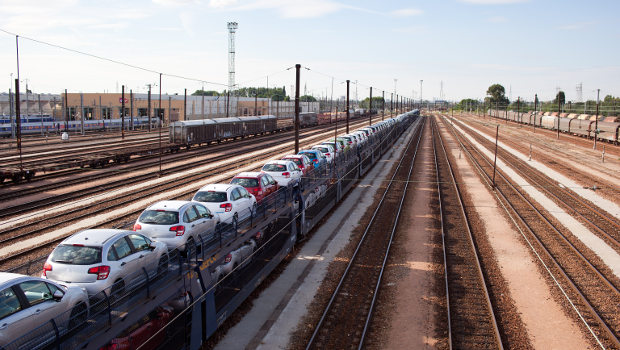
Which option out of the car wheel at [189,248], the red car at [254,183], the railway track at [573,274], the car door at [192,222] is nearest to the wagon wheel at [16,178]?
the red car at [254,183]

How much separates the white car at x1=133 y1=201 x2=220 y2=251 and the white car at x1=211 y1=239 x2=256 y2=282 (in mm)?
739

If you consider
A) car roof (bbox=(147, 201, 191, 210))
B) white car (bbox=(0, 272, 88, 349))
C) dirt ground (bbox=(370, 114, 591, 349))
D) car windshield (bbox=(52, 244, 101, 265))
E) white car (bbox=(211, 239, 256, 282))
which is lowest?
dirt ground (bbox=(370, 114, 591, 349))

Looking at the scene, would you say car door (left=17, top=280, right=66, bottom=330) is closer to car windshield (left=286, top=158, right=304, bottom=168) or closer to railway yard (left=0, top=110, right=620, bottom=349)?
railway yard (left=0, top=110, right=620, bottom=349)

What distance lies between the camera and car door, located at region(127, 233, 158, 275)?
10680 millimetres

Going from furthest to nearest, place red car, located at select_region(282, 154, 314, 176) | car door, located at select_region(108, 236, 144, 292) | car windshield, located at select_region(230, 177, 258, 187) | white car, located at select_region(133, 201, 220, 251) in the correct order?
1. red car, located at select_region(282, 154, 314, 176)
2. car windshield, located at select_region(230, 177, 258, 187)
3. white car, located at select_region(133, 201, 220, 251)
4. car door, located at select_region(108, 236, 144, 292)

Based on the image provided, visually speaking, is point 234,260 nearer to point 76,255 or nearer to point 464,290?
point 76,255

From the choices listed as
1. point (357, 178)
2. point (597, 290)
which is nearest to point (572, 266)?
point (597, 290)

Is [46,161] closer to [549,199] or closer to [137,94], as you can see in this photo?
[549,199]

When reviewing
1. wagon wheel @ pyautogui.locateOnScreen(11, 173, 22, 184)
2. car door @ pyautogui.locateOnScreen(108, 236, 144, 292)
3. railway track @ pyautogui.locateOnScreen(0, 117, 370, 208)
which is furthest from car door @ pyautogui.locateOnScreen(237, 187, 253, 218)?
Result: wagon wheel @ pyautogui.locateOnScreen(11, 173, 22, 184)

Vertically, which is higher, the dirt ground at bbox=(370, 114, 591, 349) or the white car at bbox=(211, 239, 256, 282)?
the white car at bbox=(211, 239, 256, 282)

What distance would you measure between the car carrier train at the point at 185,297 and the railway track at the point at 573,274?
8821 mm

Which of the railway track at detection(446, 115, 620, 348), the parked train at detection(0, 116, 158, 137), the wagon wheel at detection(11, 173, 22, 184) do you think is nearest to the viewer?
the railway track at detection(446, 115, 620, 348)

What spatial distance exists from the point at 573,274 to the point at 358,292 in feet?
24.7

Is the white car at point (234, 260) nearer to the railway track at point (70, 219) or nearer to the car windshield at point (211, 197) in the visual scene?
the car windshield at point (211, 197)
